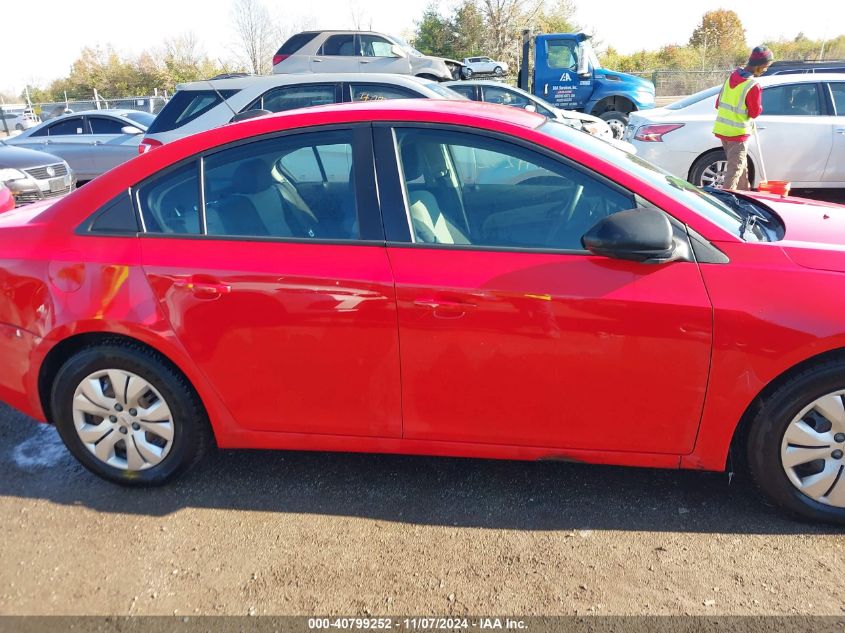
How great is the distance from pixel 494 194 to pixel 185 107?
5.83 meters

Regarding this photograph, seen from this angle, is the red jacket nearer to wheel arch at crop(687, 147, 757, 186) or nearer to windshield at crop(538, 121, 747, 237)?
wheel arch at crop(687, 147, 757, 186)

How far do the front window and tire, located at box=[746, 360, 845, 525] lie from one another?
920 mm

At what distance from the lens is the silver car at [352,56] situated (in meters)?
11.8

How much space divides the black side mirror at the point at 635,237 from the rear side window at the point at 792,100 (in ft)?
22.6

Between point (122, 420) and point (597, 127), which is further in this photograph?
point (597, 127)

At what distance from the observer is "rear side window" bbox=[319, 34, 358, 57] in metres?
14.1

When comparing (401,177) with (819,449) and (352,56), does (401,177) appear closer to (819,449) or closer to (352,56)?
(819,449)

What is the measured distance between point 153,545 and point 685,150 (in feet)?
24.7

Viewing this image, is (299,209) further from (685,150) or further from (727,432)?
(685,150)

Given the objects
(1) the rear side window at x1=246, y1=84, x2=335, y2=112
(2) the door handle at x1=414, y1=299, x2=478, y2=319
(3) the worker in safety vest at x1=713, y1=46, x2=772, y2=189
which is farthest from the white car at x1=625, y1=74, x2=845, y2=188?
(2) the door handle at x1=414, y1=299, x2=478, y2=319

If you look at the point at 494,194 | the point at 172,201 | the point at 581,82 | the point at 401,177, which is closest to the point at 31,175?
the point at 172,201

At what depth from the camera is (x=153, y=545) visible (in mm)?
2662

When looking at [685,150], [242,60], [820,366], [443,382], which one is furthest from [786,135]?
[242,60]

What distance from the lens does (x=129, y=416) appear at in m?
2.88
